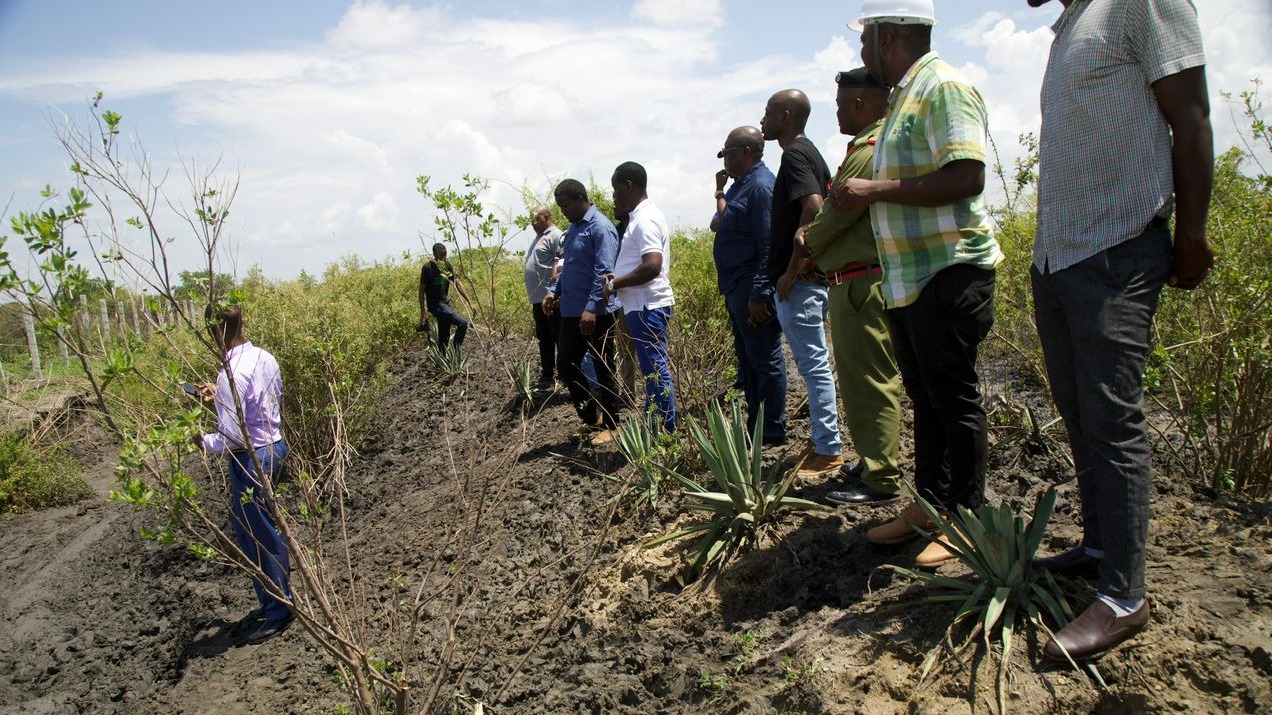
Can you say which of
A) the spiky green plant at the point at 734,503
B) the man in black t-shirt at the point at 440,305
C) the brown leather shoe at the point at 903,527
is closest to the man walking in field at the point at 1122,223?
the brown leather shoe at the point at 903,527

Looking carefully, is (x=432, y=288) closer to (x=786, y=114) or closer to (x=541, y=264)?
(x=541, y=264)

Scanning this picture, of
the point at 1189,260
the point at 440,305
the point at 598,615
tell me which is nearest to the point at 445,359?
the point at 440,305

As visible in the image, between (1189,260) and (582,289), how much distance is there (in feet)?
14.5

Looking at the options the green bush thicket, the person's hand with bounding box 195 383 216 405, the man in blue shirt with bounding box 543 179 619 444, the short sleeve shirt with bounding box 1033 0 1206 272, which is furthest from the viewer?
the green bush thicket

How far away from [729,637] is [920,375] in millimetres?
1236

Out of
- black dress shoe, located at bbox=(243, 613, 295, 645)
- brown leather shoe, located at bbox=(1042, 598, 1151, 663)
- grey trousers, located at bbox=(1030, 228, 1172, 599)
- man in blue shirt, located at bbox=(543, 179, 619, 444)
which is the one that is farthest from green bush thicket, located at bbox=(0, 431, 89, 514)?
grey trousers, located at bbox=(1030, 228, 1172, 599)

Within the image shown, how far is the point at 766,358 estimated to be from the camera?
4715 millimetres

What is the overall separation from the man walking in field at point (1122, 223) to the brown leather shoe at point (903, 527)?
86 centimetres

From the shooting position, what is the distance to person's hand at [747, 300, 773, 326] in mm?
4508

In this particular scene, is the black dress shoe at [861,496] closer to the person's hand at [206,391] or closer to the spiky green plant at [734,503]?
the spiky green plant at [734,503]

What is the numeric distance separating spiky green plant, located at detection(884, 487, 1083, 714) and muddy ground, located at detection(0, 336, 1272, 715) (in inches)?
2.9

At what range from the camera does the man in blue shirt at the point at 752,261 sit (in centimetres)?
470

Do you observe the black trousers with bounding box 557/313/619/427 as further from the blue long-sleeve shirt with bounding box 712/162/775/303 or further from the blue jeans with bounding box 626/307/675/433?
the blue long-sleeve shirt with bounding box 712/162/775/303

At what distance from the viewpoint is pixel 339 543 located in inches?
236
